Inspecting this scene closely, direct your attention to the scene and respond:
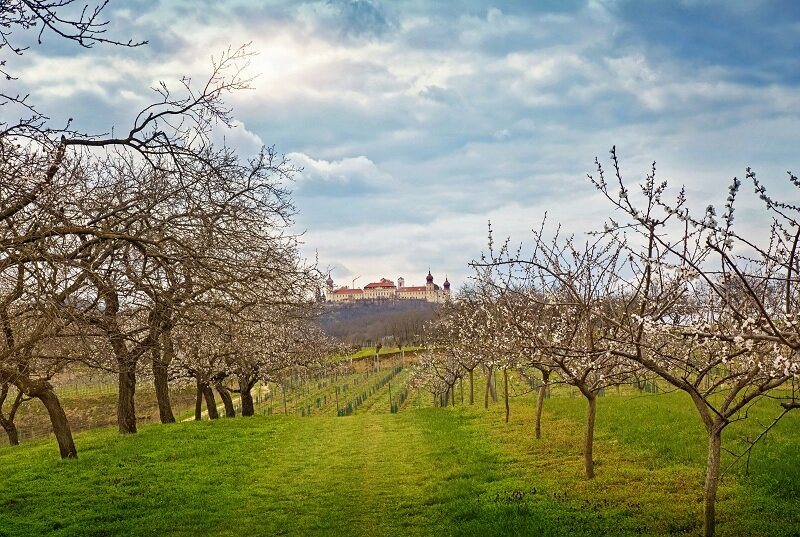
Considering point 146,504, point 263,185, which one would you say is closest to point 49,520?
point 146,504

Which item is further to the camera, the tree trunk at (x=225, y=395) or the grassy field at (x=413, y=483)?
the tree trunk at (x=225, y=395)

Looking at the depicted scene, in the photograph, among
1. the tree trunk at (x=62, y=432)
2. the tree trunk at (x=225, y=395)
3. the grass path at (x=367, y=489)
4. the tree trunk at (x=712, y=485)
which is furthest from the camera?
the tree trunk at (x=225, y=395)

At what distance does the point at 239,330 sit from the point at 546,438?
947 cm

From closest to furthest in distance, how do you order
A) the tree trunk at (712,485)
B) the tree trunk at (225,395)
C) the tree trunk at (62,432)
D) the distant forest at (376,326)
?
the tree trunk at (712,485) < the tree trunk at (62,432) < the tree trunk at (225,395) < the distant forest at (376,326)

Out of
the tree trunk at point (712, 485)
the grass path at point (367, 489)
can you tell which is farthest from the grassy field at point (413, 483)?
the tree trunk at point (712, 485)

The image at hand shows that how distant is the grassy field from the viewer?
28.5ft

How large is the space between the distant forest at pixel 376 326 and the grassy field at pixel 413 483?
3332 centimetres

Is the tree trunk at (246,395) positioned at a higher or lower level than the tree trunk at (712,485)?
lower

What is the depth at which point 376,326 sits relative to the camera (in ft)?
388

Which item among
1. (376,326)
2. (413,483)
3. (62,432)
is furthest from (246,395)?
(376,326)

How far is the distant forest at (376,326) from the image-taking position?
284 feet

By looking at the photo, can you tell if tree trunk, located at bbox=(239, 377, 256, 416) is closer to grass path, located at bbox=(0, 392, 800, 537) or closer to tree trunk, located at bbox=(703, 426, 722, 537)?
grass path, located at bbox=(0, 392, 800, 537)

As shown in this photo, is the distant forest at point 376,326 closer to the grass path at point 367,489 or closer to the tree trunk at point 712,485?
the grass path at point 367,489

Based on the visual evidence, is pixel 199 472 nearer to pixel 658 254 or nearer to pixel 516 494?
pixel 516 494
